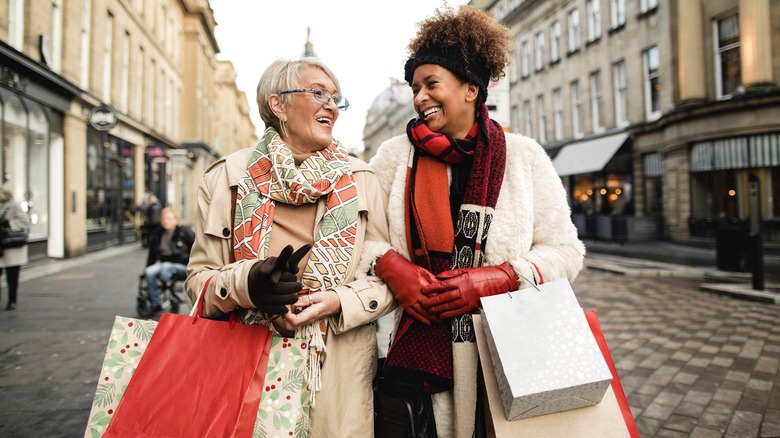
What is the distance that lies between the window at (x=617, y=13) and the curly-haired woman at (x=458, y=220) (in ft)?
73.5

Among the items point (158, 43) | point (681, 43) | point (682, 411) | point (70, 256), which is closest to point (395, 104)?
point (158, 43)

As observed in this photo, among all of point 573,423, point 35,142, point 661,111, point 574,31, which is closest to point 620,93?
point 661,111

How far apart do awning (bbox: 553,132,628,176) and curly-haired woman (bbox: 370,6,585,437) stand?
20.4 metres

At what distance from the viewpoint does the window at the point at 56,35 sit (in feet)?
41.1

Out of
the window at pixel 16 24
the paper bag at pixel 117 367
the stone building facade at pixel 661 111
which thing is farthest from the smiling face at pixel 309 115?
the window at pixel 16 24

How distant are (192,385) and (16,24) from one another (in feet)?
43.9

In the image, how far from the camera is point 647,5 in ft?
62.3

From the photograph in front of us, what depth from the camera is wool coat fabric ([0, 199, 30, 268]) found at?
6.71 m

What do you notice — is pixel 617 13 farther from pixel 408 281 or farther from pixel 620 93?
pixel 408 281

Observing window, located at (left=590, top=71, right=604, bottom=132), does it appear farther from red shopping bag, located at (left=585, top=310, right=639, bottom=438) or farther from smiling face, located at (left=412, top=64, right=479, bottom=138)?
red shopping bag, located at (left=585, top=310, right=639, bottom=438)

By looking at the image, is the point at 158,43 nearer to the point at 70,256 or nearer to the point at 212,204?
the point at 70,256

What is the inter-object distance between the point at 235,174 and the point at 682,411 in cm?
363

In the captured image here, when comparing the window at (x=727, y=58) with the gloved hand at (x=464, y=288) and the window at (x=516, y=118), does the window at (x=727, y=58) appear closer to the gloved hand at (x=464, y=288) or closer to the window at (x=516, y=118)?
the window at (x=516, y=118)

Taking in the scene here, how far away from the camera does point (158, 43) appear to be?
75.8 ft
